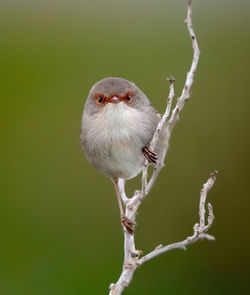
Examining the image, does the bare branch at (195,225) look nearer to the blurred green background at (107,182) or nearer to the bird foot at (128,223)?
the bird foot at (128,223)

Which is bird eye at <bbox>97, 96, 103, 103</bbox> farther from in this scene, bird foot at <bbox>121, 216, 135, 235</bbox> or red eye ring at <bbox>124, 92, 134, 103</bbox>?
bird foot at <bbox>121, 216, 135, 235</bbox>

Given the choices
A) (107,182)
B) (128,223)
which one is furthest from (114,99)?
(107,182)

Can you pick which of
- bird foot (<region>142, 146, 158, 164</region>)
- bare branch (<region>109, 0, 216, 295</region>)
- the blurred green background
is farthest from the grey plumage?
the blurred green background

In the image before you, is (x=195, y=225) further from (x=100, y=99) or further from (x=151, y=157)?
(x=100, y=99)

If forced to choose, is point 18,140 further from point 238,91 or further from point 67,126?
point 238,91

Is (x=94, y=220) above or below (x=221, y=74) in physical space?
below

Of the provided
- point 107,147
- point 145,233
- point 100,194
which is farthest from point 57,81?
point 107,147

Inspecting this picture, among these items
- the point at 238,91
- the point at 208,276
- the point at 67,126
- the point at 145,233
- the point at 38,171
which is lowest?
the point at 208,276
